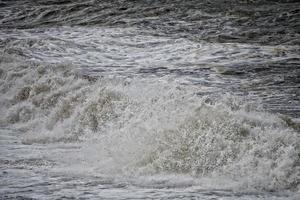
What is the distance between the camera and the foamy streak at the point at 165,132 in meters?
6.55

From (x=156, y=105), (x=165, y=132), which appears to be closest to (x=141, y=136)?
(x=165, y=132)

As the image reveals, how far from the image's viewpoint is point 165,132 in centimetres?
757

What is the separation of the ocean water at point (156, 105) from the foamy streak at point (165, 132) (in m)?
0.02

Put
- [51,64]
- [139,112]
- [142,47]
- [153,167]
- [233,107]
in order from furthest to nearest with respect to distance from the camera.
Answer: [142,47] < [51,64] < [139,112] < [233,107] < [153,167]

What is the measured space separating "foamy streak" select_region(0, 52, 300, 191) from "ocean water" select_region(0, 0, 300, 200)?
2 cm

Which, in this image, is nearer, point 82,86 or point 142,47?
point 82,86

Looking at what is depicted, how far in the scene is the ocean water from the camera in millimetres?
6449

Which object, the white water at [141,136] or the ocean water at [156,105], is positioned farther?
the ocean water at [156,105]

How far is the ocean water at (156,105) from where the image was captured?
21.2 ft

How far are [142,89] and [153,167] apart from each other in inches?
115

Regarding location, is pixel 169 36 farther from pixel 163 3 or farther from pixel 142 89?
pixel 142 89

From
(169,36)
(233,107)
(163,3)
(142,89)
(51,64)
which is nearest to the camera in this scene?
(233,107)

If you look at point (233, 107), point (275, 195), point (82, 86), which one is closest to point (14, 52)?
point (82, 86)

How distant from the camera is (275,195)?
589cm
